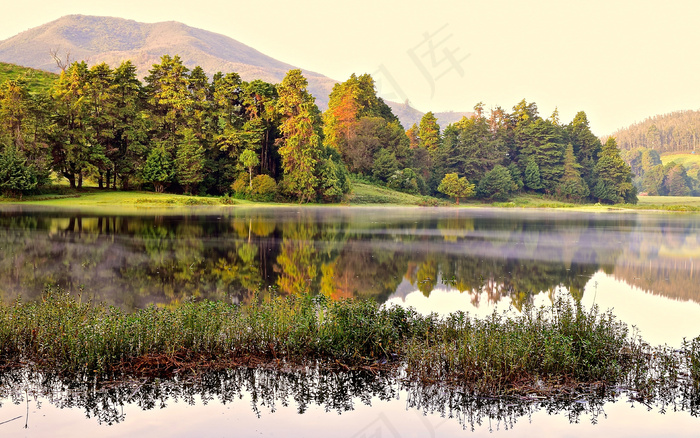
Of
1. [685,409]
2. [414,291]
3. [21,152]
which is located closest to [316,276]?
[414,291]

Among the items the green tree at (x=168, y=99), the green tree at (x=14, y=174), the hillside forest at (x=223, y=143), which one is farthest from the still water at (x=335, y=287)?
the green tree at (x=168, y=99)

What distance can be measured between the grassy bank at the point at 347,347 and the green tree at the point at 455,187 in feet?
265

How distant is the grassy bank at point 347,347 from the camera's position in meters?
7.38

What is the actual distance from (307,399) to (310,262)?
1178cm

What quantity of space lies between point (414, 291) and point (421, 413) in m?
7.80

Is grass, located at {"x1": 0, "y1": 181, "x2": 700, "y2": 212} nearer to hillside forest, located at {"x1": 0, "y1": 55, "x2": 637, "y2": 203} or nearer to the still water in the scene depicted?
hillside forest, located at {"x1": 0, "y1": 55, "x2": 637, "y2": 203}

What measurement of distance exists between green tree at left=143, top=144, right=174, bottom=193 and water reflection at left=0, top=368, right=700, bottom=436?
181ft

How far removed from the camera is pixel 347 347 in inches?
323

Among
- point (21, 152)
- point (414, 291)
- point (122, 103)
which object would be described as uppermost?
point (122, 103)

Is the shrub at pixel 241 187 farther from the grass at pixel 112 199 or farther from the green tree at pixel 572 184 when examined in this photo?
the green tree at pixel 572 184

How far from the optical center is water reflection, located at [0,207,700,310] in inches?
554

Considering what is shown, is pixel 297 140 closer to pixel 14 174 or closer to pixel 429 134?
pixel 14 174

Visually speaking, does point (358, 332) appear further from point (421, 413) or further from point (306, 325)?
point (421, 413)

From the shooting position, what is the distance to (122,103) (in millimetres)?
62469
